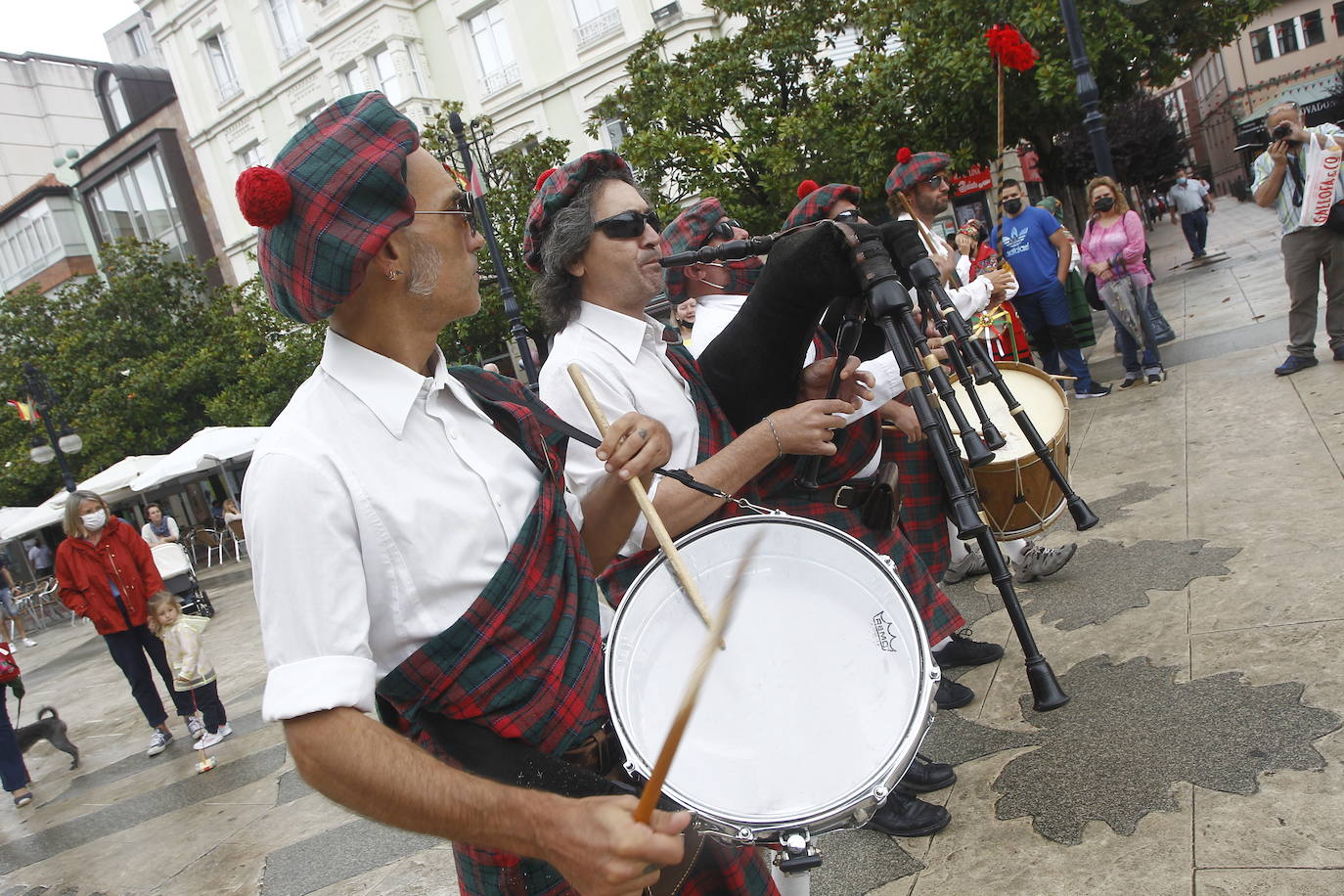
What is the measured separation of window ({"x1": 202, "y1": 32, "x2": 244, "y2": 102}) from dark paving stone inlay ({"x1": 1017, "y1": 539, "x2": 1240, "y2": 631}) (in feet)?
100

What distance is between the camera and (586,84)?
22.2 meters

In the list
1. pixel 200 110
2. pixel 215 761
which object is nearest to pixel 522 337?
pixel 215 761

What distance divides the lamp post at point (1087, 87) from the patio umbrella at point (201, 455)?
45.2 ft

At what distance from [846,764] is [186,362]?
22854 millimetres

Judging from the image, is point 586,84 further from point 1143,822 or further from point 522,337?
point 1143,822

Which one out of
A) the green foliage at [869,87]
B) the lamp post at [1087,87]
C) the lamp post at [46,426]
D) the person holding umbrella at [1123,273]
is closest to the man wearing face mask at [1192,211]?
the green foliage at [869,87]

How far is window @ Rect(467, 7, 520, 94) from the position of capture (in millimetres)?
23562

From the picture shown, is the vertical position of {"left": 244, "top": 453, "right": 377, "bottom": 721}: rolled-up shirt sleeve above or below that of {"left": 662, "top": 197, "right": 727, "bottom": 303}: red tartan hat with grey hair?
below

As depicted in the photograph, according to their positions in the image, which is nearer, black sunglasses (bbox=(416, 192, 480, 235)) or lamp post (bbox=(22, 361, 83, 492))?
black sunglasses (bbox=(416, 192, 480, 235))

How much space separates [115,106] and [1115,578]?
38934 millimetres

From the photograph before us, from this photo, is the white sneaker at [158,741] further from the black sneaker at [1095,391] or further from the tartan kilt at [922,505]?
the black sneaker at [1095,391]

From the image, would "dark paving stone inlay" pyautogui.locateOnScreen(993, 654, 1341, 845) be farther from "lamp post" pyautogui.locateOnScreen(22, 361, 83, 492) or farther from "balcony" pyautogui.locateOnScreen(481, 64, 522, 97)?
"balcony" pyautogui.locateOnScreen(481, 64, 522, 97)

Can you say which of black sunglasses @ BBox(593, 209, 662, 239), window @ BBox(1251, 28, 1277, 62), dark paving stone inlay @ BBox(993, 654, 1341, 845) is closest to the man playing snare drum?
black sunglasses @ BBox(593, 209, 662, 239)

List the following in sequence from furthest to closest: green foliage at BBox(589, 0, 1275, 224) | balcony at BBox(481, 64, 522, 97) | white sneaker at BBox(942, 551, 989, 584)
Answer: balcony at BBox(481, 64, 522, 97)
green foliage at BBox(589, 0, 1275, 224)
white sneaker at BBox(942, 551, 989, 584)
